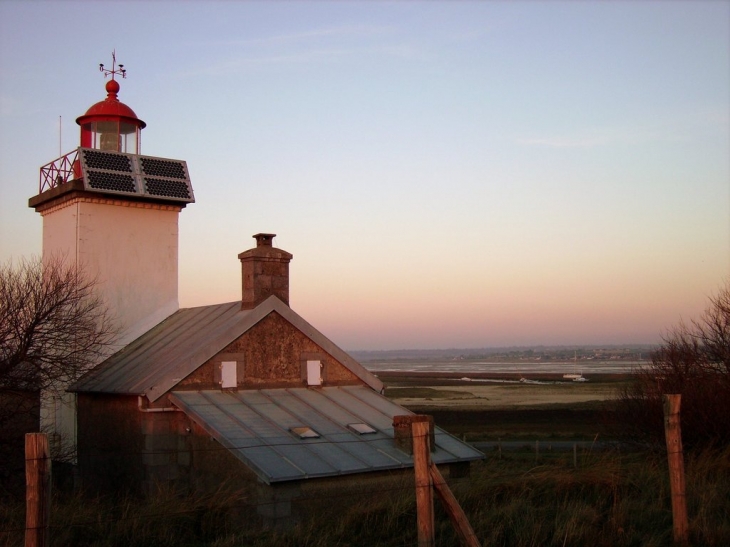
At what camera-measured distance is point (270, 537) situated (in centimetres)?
1013

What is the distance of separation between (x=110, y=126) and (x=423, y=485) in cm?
1823

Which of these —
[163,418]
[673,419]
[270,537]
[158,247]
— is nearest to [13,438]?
A: [163,418]

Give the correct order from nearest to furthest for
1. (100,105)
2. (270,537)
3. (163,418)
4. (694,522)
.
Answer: (694,522), (270,537), (163,418), (100,105)

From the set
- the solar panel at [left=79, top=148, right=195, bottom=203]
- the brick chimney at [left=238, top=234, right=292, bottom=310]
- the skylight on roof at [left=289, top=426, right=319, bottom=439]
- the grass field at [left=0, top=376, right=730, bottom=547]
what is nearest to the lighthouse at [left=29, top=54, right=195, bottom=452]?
the solar panel at [left=79, top=148, right=195, bottom=203]

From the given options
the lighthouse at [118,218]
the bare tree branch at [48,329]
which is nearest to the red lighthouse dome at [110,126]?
the lighthouse at [118,218]

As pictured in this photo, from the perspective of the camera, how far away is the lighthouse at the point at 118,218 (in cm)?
2091

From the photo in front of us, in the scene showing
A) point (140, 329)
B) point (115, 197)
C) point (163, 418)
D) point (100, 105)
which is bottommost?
point (163, 418)

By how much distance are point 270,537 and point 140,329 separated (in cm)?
1256

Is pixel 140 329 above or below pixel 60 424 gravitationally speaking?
above

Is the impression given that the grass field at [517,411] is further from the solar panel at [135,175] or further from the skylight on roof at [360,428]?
the solar panel at [135,175]

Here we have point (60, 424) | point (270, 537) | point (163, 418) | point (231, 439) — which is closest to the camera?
point (270, 537)

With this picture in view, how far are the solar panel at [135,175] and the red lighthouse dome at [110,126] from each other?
1.10 meters

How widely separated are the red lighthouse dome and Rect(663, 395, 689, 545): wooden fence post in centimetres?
1755

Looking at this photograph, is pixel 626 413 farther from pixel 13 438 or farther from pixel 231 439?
pixel 13 438
